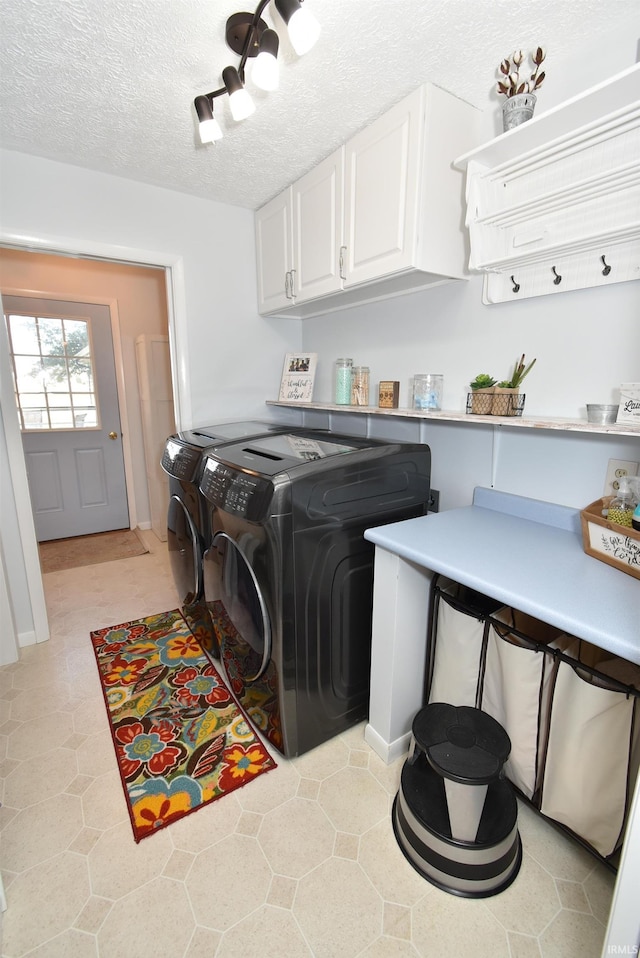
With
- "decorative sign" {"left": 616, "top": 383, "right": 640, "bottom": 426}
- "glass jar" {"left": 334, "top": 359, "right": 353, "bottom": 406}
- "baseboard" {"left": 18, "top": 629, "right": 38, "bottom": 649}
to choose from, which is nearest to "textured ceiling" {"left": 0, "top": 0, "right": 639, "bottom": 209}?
"glass jar" {"left": 334, "top": 359, "right": 353, "bottom": 406}

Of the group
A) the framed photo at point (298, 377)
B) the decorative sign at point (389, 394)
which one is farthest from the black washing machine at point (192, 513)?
the decorative sign at point (389, 394)

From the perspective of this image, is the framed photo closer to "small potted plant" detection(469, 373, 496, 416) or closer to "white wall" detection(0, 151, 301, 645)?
"white wall" detection(0, 151, 301, 645)

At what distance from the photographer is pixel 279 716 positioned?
4.52ft

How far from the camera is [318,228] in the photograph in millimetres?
1828

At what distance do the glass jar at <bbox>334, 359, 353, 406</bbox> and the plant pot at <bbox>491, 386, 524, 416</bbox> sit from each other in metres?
0.83

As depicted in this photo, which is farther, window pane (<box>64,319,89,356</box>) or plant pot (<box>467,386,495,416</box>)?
window pane (<box>64,319,89,356</box>)

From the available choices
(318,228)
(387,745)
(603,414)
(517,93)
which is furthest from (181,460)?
(517,93)

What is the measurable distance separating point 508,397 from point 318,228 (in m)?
1.15

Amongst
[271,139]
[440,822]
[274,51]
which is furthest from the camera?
[271,139]

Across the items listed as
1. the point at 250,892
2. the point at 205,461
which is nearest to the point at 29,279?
the point at 205,461

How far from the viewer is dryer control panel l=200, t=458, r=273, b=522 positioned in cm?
124

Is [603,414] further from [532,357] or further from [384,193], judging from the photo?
[384,193]

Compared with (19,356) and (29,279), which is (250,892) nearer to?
(19,356)

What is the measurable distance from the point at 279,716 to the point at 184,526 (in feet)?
3.15
